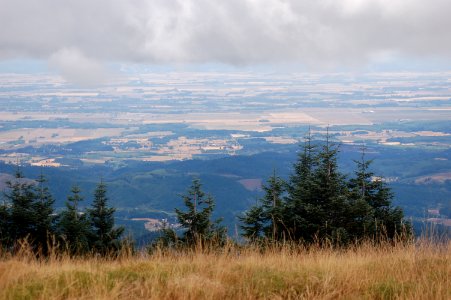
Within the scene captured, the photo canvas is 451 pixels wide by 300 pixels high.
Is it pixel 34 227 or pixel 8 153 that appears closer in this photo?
pixel 34 227

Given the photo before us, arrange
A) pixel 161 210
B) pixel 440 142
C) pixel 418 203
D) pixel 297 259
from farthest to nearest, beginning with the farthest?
pixel 440 142, pixel 161 210, pixel 418 203, pixel 297 259

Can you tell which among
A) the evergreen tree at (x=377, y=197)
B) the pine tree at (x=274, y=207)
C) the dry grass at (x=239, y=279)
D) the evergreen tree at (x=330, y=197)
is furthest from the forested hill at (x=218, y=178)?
the dry grass at (x=239, y=279)

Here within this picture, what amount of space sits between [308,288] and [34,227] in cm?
2346

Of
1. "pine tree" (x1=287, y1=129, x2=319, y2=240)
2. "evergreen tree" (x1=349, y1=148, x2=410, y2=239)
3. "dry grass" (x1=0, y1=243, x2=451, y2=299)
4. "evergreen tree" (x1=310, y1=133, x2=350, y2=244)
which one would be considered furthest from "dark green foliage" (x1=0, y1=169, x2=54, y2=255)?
"dry grass" (x1=0, y1=243, x2=451, y2=299)

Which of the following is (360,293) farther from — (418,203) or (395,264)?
(418,203)

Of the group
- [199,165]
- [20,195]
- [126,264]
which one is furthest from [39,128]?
[126,264]

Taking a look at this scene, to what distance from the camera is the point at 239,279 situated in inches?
254

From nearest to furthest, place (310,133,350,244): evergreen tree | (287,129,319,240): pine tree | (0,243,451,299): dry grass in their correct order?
(0,243,451,299): dry grass → (287,129,319,240): pine tree → (310,133,350,244): evergreen tree

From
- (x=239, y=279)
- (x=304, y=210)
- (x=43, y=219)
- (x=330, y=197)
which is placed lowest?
(x=43, y=219)

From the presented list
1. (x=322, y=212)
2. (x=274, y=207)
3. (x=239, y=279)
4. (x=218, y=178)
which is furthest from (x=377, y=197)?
(x=218, y=178)

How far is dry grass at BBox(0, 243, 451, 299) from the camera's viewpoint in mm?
5758

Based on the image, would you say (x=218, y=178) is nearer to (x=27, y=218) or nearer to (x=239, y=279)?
(x=27, y=218)

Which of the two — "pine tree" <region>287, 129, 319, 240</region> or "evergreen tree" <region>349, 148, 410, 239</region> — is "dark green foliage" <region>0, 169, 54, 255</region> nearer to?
"pine tree" <region>287, 129, 319, 240</region>

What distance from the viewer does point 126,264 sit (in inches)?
287
